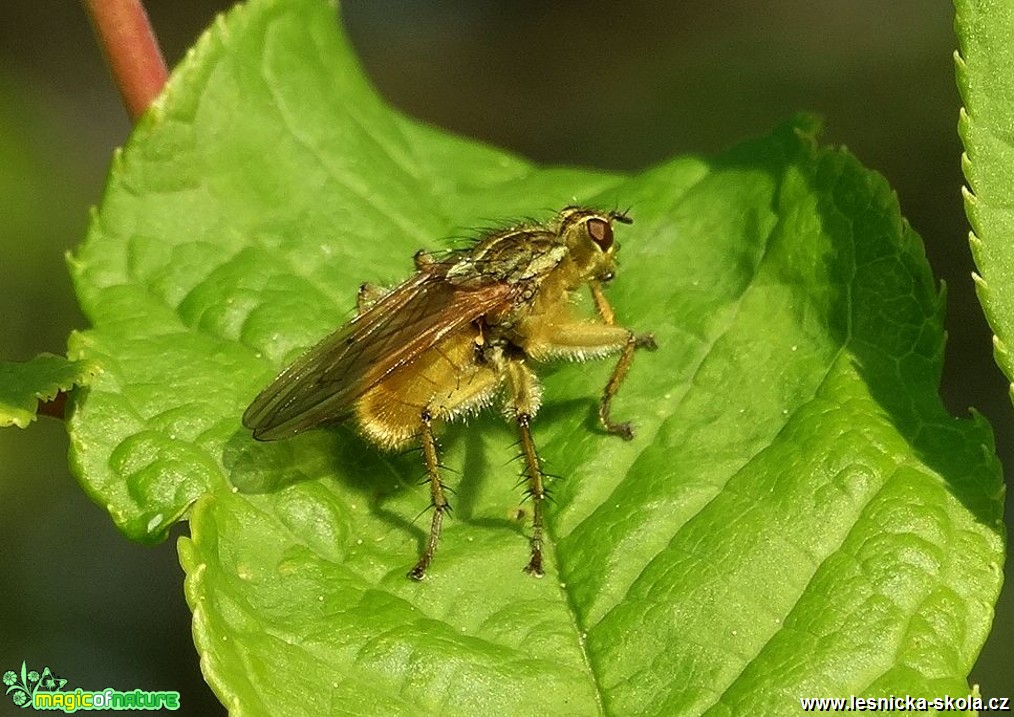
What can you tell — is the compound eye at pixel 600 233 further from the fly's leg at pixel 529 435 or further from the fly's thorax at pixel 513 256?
the fly's leg at pixel 529 435

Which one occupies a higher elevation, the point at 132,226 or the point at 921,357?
the point at 132,226

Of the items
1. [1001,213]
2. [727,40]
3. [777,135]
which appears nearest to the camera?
[1001,213]

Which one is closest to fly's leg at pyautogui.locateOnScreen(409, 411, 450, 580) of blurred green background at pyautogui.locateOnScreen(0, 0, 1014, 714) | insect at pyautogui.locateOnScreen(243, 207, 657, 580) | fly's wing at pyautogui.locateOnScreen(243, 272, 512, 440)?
insect at pyautogui.locateOnScreen(243, 207, 657, 580)

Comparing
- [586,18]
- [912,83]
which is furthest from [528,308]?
[586,18]

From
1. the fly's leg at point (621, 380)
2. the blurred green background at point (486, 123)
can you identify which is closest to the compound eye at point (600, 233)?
the fly's leg at point (621, 380)

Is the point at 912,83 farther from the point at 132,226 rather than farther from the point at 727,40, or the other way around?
the point at 132,226

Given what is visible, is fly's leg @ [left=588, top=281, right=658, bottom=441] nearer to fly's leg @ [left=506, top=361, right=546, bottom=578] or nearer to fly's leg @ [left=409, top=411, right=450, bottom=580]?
fly's leg @ [left=506, top=361, right=546, bottom=578]
